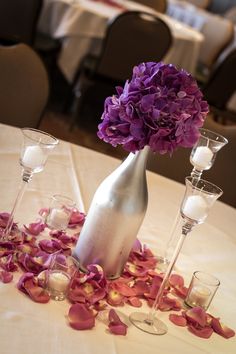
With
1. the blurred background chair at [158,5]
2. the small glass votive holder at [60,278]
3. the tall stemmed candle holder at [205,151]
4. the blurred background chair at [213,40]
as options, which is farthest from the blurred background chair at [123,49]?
the small glass votive holder at [60,278]

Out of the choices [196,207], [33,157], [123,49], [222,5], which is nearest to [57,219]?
[33,157]

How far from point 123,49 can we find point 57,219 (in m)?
2.56

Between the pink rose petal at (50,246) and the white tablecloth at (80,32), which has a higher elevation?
→ the pink rose petal at (50,246)

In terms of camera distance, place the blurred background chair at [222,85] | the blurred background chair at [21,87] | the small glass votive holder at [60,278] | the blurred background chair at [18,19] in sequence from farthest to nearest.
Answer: the blurred background chair at [222,85], the blurred background chair at [18,19], the blurred background chair at [21,87], the small glass votive holder at [60,278]

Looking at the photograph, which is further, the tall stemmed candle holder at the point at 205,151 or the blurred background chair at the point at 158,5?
the blurred background chair at the point at 158,5

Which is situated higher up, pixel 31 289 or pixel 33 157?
pixel 33 157

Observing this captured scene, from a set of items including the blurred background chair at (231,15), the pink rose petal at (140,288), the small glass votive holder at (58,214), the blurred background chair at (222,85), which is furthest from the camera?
the blurred background chair at (231,15)

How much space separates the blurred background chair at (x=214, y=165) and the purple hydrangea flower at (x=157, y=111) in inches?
40.3

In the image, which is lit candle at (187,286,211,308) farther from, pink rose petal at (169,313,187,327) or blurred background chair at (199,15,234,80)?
blurred background chair at (199,15,234,80)

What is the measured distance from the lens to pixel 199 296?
1.03 m

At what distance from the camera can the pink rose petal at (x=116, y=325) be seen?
0.87 m

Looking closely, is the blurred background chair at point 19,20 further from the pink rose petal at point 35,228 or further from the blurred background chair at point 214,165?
the pink rose petal at point 35,228

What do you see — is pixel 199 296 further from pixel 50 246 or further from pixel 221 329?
pixel 50 246

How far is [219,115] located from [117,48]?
33.6 inches
